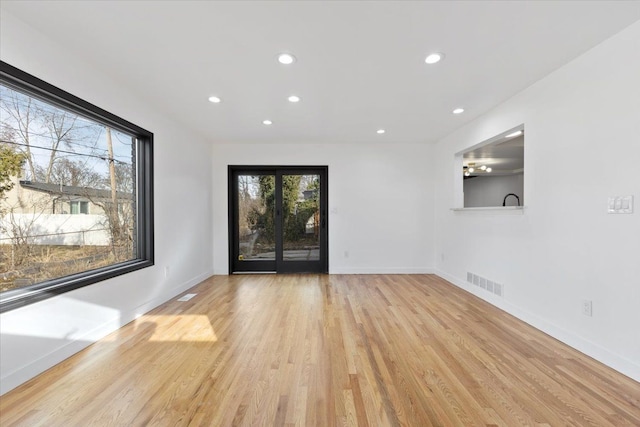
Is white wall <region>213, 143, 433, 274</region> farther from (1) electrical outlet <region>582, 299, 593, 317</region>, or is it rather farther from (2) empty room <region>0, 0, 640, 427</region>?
(1) electrical outlet <region>582, 299, 593, 317</region>

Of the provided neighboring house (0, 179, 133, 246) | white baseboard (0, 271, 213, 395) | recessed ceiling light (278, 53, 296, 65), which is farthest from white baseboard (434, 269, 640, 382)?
neighboring house (0, 179, 133, 246)

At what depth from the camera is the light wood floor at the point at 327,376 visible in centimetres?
149

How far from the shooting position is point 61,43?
6.72 feet

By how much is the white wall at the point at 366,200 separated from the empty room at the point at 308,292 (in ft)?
3.73

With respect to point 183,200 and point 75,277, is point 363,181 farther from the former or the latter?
point 75,277

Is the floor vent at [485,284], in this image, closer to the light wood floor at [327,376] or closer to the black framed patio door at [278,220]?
the light wood floor at [327,376]

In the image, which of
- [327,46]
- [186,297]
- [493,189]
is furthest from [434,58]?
[493,189]

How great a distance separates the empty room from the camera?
167 cm

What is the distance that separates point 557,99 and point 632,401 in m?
2.33

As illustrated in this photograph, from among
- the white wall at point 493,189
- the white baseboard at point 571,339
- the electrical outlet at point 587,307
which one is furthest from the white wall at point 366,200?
the white wall at point 493,189

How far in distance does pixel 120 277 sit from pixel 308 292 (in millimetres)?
2224

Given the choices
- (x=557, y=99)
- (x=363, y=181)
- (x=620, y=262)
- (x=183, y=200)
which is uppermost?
(x=557, y=99)

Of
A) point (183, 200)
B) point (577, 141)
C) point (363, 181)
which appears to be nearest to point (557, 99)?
point (577, 141)

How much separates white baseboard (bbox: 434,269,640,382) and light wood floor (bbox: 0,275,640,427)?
0.27 feet
